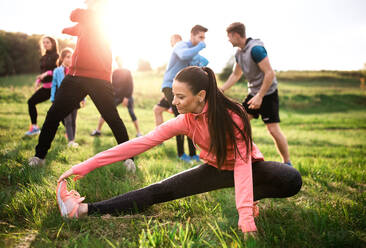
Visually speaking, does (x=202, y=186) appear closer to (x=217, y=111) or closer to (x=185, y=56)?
(x=217, y=111)

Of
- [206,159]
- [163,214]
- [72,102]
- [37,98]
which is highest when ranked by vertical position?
[72,102]

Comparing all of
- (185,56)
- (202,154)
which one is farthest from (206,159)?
(185,56)

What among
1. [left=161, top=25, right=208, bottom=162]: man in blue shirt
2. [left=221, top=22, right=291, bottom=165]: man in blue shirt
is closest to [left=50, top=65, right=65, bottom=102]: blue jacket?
[left=161, top=25, right=208, bottom=162]: man in blue shirt

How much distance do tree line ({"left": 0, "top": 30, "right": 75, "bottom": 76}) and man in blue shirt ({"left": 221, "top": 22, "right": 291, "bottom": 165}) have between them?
9460mm

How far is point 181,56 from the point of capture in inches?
169

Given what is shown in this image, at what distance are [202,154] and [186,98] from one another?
2.08 feet

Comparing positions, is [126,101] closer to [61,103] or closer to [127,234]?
[61,103]

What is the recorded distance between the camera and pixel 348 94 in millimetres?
31219

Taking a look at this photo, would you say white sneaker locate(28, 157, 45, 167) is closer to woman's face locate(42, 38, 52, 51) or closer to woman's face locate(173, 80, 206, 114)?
woman's face locate(173, 80, 206, 114)

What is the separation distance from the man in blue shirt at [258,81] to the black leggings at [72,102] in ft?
7.23

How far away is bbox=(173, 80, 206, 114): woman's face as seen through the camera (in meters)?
2.00

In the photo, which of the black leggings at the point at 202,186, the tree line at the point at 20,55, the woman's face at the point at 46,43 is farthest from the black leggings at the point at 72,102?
the tree line at the point at 20,55

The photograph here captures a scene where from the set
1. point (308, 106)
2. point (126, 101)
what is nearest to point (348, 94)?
point (308, 106)

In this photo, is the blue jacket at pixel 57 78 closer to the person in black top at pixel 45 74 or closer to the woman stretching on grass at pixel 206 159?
the person in black top at pixel 45 74
